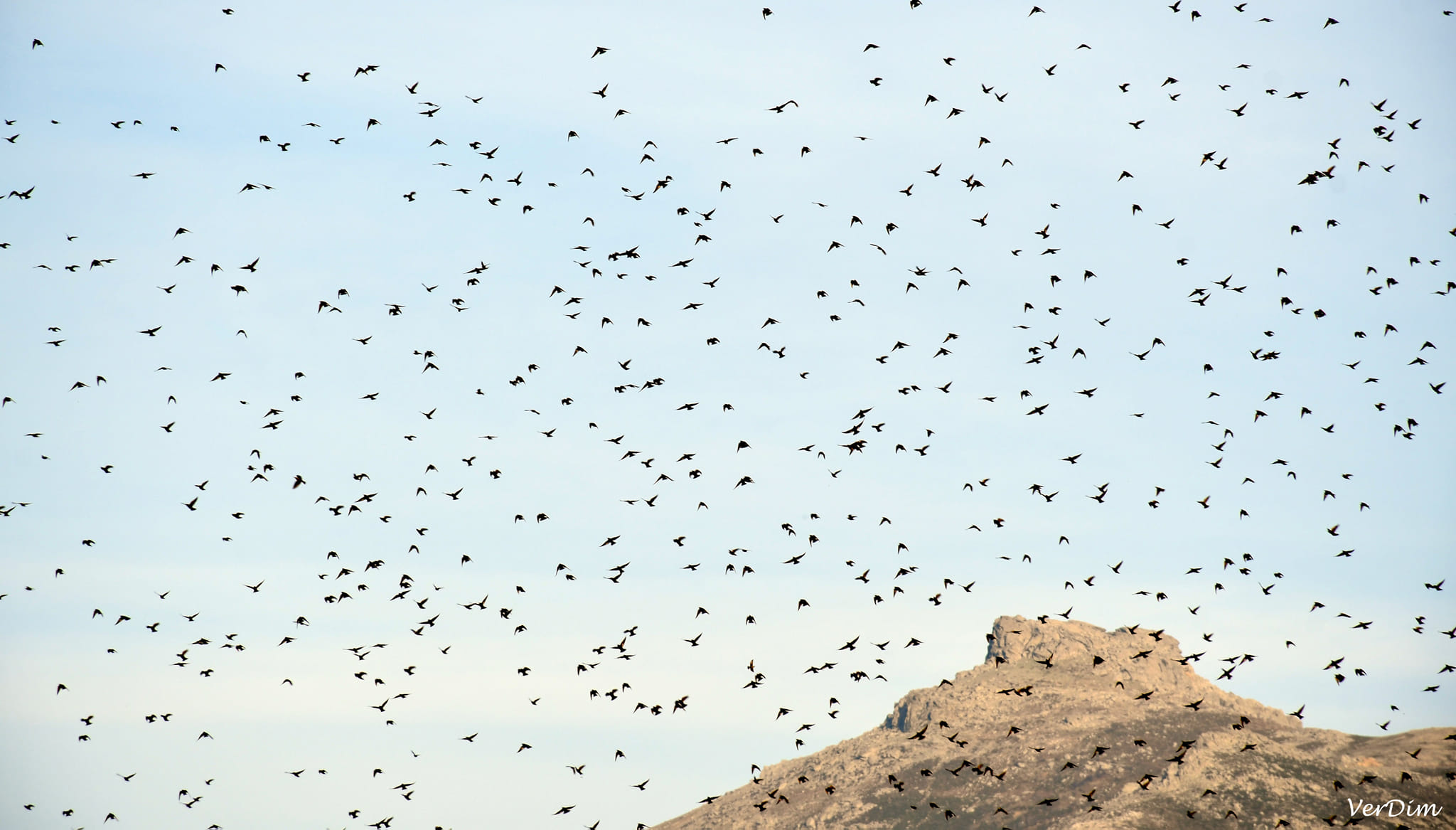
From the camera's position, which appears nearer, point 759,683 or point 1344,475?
point 1344,475

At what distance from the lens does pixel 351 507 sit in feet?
230

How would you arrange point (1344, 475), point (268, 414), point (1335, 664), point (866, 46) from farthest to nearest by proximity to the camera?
1. point (268, 414)
2. point (1335, 664)
3. point (1344, 475)
4. point (866, 46)

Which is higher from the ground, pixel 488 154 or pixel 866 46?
pixel 488 154

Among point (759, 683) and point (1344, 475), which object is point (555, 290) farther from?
point (1344, 475)

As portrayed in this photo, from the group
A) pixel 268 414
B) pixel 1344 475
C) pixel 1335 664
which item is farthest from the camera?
pixel 268 414

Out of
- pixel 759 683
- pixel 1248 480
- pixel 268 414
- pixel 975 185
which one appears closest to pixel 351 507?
pixel 268 414

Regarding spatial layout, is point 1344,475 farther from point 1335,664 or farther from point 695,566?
point 695,566

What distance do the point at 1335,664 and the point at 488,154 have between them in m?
44.9

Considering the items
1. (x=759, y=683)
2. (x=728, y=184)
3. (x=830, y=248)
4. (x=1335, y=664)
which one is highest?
(x=728, y=184)

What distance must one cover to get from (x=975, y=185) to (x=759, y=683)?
82.5ft

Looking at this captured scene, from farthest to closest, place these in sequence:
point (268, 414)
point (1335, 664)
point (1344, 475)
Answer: point (268, 414) → point (1335, 664) → point (1344, 475)

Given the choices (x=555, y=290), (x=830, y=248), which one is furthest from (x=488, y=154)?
(x=830, y=248)

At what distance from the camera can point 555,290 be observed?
203 feet

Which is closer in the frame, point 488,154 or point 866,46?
point 866,46
